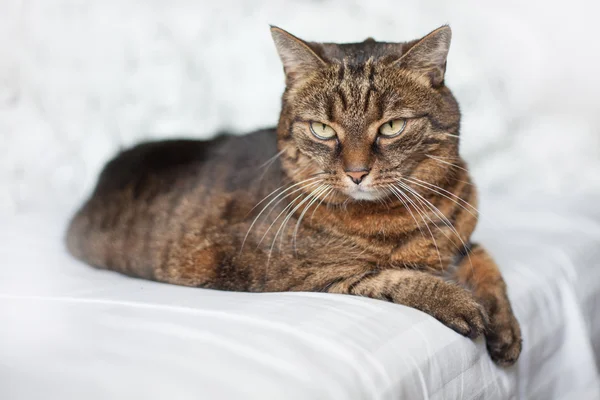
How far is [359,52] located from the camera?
131cm

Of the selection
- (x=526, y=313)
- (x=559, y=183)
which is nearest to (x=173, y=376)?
(x=526, y=313)

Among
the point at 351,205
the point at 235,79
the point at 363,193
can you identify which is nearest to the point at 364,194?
the point at 363,193

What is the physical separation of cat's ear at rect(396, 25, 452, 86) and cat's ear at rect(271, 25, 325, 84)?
0.56 feet

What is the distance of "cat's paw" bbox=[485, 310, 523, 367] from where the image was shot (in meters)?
1.15

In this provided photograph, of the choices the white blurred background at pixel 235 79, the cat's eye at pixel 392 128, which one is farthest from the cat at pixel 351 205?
the white blurred background at pixel 235 79

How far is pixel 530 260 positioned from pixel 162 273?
0.84m

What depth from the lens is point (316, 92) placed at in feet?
4.22

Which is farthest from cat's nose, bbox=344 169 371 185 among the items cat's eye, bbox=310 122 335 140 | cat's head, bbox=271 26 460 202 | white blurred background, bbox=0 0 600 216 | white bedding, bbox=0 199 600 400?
white blurred background, bbox=0 0 600 216

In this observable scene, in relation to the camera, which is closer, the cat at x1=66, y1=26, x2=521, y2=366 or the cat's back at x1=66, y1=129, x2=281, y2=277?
the cat at x1=66, y1=26, x2=521, y2=366

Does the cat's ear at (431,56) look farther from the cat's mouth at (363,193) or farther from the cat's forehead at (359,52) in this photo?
the cat's mouth at (363,193)

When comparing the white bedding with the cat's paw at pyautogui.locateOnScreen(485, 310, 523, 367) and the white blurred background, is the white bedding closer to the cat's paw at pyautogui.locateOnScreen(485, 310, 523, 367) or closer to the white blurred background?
the cat's paw at pyautogui.locateOnScreen(485, 310, 523, 367)

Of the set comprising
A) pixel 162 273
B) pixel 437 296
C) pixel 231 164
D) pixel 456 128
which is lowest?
pixel 162 273

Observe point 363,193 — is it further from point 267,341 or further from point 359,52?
point 267,341

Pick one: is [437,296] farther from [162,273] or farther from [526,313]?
[162,273]
